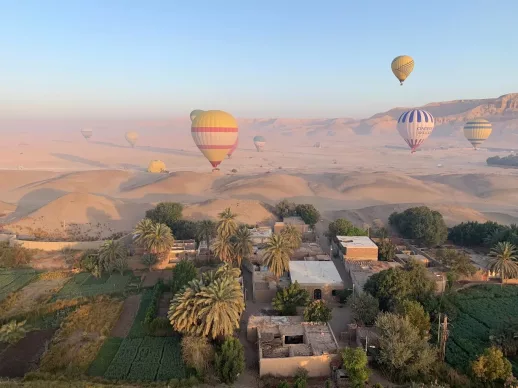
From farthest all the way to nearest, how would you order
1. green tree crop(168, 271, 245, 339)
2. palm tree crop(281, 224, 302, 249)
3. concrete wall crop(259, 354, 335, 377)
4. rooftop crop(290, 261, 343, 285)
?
palm tree crop(281, 224, 302, 249) < rooftop crop(290, 261, 343, 285) < green tree crop(168, 271, 245, 339) < concrete wall crop(259, 354, 335, 377)

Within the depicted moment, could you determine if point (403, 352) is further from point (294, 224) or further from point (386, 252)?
point (294, 224)

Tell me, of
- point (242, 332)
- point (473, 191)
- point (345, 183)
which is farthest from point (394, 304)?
point (473, 191)

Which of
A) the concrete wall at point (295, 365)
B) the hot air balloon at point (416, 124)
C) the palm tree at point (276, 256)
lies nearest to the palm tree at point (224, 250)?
the palm tree at point (276, 256)

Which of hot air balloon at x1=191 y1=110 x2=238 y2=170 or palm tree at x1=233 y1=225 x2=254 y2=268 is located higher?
hot air balloon at x1=191 y1=110 x2=238 y2=170

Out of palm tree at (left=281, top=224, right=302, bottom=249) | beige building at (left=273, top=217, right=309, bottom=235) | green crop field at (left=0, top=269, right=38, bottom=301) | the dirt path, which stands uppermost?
palm tree at (left=281, top=224, right=302, bottom=249)

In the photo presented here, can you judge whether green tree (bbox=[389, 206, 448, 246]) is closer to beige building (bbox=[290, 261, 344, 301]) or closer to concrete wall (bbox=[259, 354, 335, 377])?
beige building (bbox=[290, 261, 344, 301])

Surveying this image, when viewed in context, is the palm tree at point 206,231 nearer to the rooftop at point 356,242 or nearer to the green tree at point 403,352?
the rooftop at point 356,242

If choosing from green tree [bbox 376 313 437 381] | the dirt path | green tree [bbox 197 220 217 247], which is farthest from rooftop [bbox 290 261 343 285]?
the dirt path

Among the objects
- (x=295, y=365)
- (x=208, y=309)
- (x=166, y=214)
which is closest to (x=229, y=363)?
(x=208, y=309)

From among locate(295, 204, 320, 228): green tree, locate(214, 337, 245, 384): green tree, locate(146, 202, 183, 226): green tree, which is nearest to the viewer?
locate(214, 337, 245, 384): green tree
